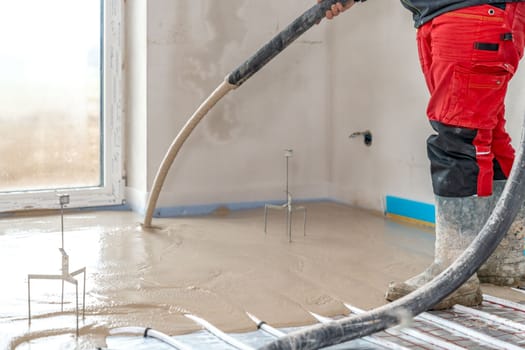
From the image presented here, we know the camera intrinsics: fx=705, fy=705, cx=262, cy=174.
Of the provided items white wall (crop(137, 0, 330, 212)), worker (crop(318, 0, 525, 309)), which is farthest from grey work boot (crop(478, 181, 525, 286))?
white wall (crop(137, 0, 330, 212))

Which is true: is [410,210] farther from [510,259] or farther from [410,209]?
[510,259]

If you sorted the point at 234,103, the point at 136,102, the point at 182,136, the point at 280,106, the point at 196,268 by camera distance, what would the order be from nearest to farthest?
the point at 196,268 < the point at 182,136 < the point at 136,102 < the point at 234,103 < the point at 280,106

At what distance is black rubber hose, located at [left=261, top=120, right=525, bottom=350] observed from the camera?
1.48m

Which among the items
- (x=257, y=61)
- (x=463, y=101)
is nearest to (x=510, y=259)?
(x=463, y=101)

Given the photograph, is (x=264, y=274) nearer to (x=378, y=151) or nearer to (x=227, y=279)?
(x=227, y=279)

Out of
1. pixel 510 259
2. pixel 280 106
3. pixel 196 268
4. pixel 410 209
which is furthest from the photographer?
pixel 280 106

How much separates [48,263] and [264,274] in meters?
0.80

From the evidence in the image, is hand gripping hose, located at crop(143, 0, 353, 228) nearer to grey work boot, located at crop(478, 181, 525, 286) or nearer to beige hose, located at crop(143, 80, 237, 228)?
beige hose, located at crop(143, 80, 237, 228)

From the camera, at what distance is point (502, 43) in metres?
2.04

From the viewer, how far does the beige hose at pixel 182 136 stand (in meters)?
2.90

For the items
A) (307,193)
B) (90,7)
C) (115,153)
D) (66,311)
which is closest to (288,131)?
(307,193)

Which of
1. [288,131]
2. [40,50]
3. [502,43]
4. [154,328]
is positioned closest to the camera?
[154,328]

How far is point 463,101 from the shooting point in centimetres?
208

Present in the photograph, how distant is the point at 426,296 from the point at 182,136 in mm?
1630
